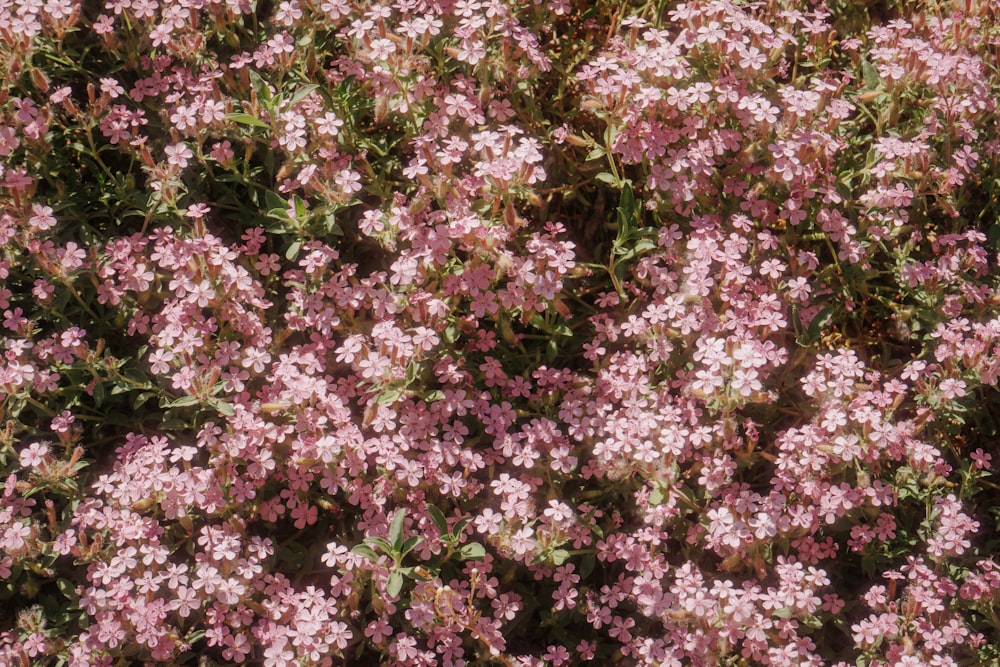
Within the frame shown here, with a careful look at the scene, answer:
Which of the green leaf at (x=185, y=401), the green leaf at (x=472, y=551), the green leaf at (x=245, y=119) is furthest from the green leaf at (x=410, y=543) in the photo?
the green leaf at (x=245, y=119)

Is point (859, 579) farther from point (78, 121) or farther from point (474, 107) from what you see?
point (78, 121)

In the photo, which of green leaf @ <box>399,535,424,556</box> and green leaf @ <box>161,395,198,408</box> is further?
green leaf @ <box>161,395,198,408</box>

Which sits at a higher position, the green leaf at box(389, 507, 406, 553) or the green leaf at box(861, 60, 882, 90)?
the green leaf at box(861, 60, 882, 90)

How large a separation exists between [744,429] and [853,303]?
1.83 feet

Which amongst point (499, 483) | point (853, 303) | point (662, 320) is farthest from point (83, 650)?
point (853, 303)

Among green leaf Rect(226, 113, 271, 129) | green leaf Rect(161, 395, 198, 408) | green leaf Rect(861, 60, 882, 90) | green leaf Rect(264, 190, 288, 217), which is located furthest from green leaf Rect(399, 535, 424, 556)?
green leaf Rect(861, 60, 882, 90)

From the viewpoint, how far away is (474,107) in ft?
9.75

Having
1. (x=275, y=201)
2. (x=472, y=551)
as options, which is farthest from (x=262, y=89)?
(x=472, y=551)

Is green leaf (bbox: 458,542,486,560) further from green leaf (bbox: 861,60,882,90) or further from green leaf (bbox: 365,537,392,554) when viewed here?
green leaf (bbox: 861,60,882,90)

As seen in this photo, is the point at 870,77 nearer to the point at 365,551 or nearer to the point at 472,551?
the point at 472,551

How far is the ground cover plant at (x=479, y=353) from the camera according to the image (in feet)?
8.96

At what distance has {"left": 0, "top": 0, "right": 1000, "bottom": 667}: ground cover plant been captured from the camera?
273 cm

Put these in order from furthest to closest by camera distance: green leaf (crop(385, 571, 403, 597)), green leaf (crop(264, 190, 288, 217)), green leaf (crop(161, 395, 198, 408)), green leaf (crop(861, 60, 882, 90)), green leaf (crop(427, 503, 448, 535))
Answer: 1. green leaf (crop(861, 60, 882, 90))
2. green leaf (crop(264, 190, 288, 217))
3. green leaf (crop(161, 395, 198, 408))
4. green leaf (crop(427, 503, 448, 535))
5. green leaf (crop(385, 571, 403, 597))

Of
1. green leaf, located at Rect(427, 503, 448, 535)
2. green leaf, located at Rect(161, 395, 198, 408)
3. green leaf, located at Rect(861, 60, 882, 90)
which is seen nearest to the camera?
green leaf, located at Rect(427, 503, 448, 535)
